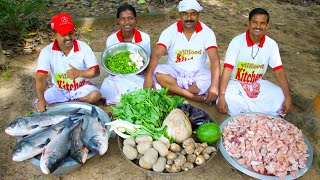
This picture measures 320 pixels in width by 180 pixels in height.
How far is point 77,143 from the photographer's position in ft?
9.46

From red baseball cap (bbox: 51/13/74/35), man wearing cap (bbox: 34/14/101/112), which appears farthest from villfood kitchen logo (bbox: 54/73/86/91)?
red baseball cap (bbox: 51/13/74/35)

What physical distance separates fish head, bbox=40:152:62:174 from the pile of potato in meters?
0.63

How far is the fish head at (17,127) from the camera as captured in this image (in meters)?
2.94

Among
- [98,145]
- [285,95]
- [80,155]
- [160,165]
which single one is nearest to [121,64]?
[98,145]

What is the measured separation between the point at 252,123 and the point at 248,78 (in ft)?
3.21

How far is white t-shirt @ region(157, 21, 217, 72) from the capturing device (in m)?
4.02

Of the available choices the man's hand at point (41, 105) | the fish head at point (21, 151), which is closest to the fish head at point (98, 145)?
the fish head at point (21, 151)

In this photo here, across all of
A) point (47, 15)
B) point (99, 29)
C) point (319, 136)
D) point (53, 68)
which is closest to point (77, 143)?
point (53, 68)

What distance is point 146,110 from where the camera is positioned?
314 cm

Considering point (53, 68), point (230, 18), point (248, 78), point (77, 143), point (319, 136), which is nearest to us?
point (77, 143)

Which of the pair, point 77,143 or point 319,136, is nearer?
point 77,143

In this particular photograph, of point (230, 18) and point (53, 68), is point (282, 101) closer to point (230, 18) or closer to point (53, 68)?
point (53, 68)

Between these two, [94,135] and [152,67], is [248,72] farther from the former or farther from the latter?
[94,135]

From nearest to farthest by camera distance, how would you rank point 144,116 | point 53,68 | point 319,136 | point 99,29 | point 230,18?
point 144,116 → point 319,136 → point 53,68 → point 99,29 → point 230,18
